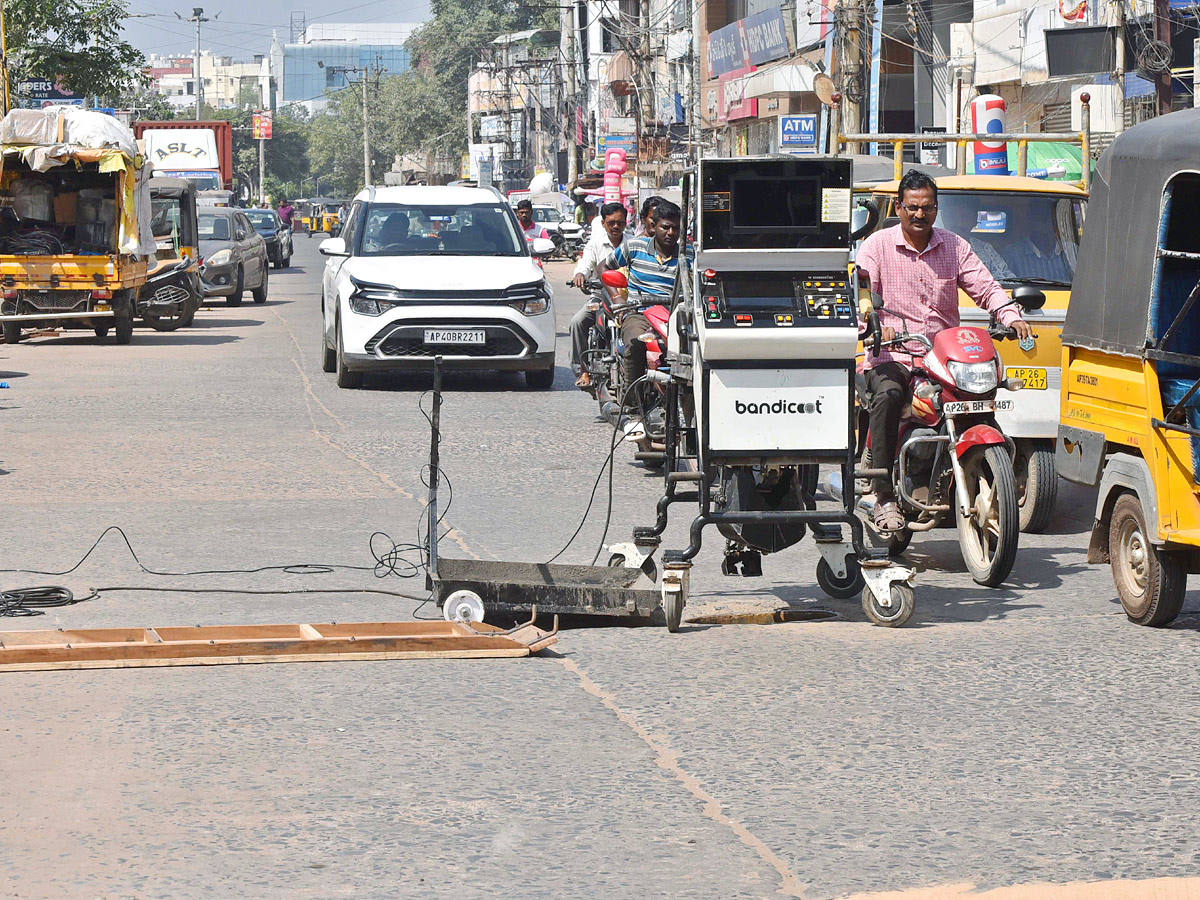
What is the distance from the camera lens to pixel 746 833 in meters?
4.46

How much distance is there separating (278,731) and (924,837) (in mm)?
2071

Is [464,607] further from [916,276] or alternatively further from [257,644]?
[916,276]

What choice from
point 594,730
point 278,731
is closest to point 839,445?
point 594,730

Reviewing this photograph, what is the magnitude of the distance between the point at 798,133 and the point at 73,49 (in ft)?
56.5

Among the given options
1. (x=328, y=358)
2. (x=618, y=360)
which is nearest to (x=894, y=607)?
(x=618, y=360)

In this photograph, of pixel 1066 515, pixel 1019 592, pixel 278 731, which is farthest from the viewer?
pixel 1066 515

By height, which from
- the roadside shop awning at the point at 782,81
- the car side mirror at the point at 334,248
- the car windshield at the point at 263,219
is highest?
the roadside shop awning at the point at 782,81

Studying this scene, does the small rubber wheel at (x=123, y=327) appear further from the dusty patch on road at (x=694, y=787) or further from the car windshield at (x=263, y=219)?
the car windshield at (x=263, y=219)

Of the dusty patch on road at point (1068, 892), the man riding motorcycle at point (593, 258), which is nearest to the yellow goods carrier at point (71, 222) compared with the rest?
the man riding motorcycle at point (593, 258)

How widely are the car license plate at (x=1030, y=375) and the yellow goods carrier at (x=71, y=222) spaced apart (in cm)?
1512

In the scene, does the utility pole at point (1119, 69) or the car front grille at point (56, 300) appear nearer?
the utility pole at point (1119, 69)

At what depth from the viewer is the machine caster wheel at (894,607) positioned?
271 inches

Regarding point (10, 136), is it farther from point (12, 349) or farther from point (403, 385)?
point (403, 385)

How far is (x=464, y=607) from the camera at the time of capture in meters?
6.88
